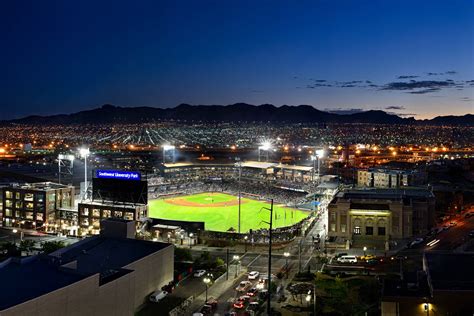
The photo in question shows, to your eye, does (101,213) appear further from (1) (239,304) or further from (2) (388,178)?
(2) (388,178)

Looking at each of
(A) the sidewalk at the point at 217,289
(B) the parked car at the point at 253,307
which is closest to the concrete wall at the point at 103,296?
(A) the sidewalk at the point at 217,289

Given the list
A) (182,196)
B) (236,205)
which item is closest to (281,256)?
(236,205)

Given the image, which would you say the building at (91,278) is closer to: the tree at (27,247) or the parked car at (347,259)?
the tree at (27,247)

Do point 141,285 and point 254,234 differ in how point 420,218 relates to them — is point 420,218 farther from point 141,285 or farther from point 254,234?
point 141,285

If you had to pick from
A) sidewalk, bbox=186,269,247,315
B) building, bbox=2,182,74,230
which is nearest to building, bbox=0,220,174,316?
sidewalk, bbox=186,269,247,315

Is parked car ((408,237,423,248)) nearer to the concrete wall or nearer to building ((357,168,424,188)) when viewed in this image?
the concrete wall
